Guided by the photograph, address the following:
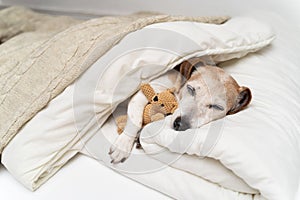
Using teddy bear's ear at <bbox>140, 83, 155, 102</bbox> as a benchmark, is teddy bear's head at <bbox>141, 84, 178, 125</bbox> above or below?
below

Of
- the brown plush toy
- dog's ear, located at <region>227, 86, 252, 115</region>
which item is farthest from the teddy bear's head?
dog's ear, located at <region>227, 86, 252, 115</region>

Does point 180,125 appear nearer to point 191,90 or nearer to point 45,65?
point 191,90

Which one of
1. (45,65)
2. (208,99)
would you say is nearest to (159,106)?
(208,99)

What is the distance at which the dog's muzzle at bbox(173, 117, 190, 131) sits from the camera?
0.89 m

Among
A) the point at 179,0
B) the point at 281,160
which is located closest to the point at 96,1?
the point at 179,0

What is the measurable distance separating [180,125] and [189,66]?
175 mm

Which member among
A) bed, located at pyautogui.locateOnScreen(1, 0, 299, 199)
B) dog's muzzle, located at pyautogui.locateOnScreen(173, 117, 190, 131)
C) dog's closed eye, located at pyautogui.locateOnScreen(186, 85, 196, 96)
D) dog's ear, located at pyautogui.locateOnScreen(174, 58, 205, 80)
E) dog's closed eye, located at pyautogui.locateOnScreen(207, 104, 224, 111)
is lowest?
bed, located at pyautogui.locateOnScreen(1, 0, 299, 199)

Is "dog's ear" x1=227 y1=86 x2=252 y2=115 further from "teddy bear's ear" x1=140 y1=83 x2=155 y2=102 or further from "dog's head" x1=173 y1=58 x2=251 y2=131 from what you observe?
"teddy bear's ear" x1=140 y1=83 x2=155 y2=102

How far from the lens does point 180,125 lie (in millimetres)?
897

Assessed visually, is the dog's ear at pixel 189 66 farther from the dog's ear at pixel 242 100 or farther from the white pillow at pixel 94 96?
the dog's ear at pixel 242 100

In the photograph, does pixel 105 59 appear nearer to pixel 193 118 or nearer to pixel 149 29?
pixel 149 29

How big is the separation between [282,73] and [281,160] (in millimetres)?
393

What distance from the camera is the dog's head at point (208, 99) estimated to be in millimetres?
908

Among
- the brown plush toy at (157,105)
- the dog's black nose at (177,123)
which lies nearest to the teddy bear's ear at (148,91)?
the brown plush toy at (157,105)
